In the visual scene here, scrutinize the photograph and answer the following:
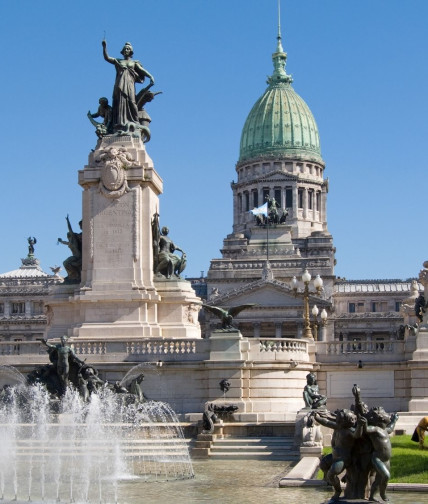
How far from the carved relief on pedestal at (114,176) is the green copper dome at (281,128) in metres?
121

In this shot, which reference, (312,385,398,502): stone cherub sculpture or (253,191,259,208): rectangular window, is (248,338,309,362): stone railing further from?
(253,191,259,208): rectangular window

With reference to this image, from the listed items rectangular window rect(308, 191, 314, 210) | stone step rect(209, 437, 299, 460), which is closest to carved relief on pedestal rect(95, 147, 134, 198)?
stone step rect(209, 437, 299, 460)

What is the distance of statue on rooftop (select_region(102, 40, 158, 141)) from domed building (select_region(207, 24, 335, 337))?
94432mm

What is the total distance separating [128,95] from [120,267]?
25.6ft

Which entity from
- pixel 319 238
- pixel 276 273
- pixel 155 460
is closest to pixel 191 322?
pixel 155 460

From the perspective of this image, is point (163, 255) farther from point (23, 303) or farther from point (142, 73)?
point (23, 303)

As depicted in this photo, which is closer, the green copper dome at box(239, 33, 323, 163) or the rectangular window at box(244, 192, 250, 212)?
the green copper dome at box(239, 33, 323, 163)

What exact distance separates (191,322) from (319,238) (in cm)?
10903

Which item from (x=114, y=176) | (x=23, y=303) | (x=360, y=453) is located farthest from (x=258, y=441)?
(x=23, y=303)

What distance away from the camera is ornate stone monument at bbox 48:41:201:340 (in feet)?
143

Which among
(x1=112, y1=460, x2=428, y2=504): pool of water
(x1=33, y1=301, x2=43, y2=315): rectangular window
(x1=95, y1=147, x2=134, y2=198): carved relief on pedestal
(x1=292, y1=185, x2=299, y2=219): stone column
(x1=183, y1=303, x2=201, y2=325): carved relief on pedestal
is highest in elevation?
(x1=292, y1=185, x2=299, y2=219): stone column

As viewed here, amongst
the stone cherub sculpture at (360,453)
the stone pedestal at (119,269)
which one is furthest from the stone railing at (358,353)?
the stone cherub sculpture at (360,453)

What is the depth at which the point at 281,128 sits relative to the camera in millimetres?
164625

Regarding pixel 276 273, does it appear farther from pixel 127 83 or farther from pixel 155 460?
pixel 155 460
